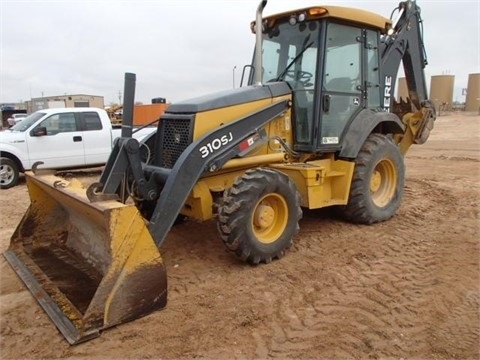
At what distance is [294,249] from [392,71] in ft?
10.7

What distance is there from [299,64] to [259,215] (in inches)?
78.8

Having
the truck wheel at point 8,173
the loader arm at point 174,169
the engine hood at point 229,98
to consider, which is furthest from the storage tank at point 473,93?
the loader arm at point 174,169

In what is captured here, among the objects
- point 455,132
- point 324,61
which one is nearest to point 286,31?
point 324,61

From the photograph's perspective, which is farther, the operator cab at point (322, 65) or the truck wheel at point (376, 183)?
the truck wheel at point (376, 183)

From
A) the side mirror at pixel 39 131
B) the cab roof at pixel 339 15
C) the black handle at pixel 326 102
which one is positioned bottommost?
the side mirror at pixel 39 131

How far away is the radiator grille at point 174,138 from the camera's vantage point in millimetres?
4340

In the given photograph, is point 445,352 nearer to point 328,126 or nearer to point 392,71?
point 328,126

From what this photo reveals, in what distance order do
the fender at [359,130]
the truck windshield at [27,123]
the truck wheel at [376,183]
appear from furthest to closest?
the truck windshield at [27,123] → the truck wheel at [376,183] → the fender at [359,130]

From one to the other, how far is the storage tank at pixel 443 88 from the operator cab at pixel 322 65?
105 feet

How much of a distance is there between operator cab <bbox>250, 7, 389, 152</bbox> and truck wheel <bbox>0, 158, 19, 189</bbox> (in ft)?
22.3

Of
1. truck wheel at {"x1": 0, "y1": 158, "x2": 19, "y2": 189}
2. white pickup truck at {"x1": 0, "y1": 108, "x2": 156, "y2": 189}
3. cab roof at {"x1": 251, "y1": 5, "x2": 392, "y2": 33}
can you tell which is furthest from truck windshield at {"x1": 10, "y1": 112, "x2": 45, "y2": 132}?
cab roof at {"x1": 251, "y1": 5, "x2": 392, "y2": 33}

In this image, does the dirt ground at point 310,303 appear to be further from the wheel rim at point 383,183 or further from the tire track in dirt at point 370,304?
the wheel rim at point 383,183

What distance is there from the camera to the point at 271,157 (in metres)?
4.73

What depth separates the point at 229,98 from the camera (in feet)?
14.8
